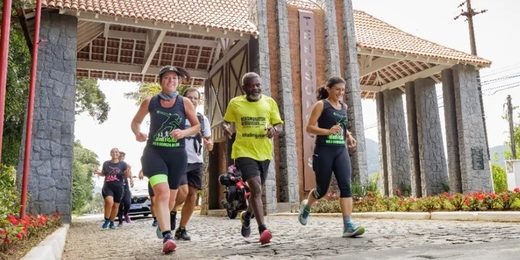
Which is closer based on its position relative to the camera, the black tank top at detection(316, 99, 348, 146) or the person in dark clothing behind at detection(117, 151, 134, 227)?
the black tank top at detection(316, 99, 348, 146)

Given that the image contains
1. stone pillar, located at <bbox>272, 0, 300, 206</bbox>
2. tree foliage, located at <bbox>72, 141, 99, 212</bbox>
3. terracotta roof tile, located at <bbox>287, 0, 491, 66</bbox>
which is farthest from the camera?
tree foliage, located at <bbox>72, 141, 99, 212</bbox>

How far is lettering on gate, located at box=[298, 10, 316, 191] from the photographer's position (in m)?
13.5

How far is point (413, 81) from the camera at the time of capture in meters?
18.7

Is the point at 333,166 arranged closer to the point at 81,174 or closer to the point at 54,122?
the point at 54,122

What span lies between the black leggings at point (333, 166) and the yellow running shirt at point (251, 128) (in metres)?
0.61

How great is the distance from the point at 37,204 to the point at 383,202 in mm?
7894

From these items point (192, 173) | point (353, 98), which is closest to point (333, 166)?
point (192, 173)

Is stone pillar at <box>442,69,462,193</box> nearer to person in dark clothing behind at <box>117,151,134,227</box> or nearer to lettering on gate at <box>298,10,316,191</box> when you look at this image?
lettering on gate at <box>298,10,316,191</box>

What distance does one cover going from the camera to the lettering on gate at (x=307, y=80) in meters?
13.5

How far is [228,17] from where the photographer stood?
14188 millimetres

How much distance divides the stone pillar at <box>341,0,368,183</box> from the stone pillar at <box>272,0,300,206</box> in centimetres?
203

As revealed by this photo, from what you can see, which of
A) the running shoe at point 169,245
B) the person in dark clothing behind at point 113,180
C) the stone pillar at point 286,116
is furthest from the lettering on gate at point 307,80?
the running shoe at point 169,245

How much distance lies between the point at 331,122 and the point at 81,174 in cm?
3681

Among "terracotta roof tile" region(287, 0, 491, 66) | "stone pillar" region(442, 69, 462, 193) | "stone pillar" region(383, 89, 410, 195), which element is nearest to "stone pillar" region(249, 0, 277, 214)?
"terracotta roof tile" region(287, 0, 491, 66)
